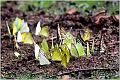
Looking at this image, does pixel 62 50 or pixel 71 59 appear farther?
pixel 71 59

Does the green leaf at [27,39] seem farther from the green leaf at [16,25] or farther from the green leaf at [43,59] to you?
the green leaf at [43,59]

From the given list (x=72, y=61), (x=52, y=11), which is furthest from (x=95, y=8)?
(x=72, y=61)

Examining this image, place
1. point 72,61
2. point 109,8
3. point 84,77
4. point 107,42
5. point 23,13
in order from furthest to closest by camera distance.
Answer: point 23,13, point 109,8, point 107,42, point 72,61, point 84,77

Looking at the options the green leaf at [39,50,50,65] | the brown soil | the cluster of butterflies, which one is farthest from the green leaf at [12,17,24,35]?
the green leaf at [39,50,50,65]

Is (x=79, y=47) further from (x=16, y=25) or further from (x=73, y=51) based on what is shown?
(x=16, y=25)

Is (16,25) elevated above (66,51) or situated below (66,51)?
above

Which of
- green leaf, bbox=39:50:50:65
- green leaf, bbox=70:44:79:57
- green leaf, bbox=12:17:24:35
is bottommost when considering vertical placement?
green leaf, bbox=39:50:50:65

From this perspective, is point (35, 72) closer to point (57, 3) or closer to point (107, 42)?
point (107, 42)

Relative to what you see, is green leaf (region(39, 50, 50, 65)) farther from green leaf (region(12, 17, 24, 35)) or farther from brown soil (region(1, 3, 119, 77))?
green leaf (region(12, 17, 24, 35))

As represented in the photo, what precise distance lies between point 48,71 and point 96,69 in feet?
1.16

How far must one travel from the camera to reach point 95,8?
4594mm

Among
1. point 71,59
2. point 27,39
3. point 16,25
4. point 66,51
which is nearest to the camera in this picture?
point 66,51

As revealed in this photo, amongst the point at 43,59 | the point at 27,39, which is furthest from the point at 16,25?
the point at 43,59

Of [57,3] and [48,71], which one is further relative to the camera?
[57,3]
